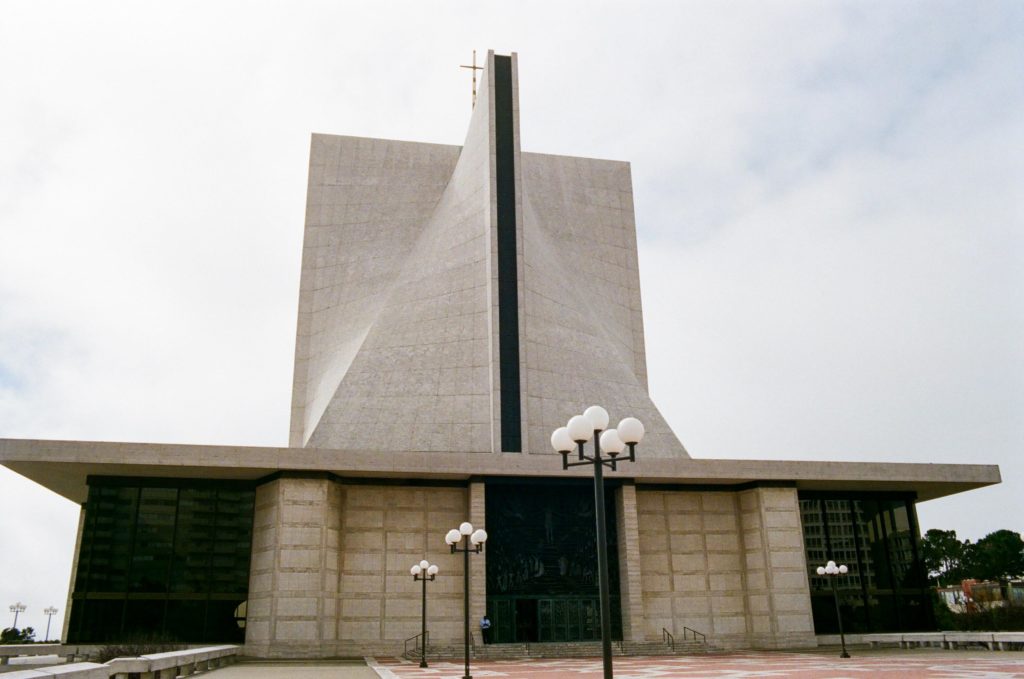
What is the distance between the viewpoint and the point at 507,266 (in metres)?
33.9

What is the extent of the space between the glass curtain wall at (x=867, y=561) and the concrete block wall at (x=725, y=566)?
2.17 m

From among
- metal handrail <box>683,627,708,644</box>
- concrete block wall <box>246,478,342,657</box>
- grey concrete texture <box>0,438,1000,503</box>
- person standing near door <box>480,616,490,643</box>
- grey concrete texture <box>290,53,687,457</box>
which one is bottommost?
metal handrail <box>683,627,708,644</box>

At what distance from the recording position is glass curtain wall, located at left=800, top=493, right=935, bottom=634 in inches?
1196

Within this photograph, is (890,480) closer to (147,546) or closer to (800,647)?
(800,647)

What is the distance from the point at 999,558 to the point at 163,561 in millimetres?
76111

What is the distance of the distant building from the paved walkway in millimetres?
2952

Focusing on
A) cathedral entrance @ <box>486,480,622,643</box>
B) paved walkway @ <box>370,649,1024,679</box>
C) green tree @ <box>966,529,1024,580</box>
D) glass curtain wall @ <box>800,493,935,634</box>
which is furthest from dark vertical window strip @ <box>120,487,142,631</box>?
green tree @ <box>966,529,1024,580</box>

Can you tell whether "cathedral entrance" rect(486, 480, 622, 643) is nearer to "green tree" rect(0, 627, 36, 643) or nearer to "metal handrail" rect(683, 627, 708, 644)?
"metal handrail" rect(683, 627, 708, 644)

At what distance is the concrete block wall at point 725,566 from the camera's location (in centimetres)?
2822

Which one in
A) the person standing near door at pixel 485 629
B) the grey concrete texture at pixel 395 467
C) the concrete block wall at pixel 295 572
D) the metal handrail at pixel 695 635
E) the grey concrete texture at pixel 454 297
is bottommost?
the metal handrail at pixel 695 635

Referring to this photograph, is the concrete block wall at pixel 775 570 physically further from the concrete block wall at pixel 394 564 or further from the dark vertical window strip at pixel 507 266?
the concrete block wall at pixel 394 564

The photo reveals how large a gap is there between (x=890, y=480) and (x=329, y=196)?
1113 inches

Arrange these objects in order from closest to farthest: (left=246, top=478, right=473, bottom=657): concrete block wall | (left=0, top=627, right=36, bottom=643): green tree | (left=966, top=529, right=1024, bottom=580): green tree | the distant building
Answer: (left=246, top=478, right=473, bottom=657): concrete block wall
the distant building
(left=0, top=627, right=36, bottom=643): green tree
(left=966, top=529, right=1024, bottom=580): green tree

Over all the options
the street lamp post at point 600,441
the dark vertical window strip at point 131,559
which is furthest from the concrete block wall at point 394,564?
the street lamp post at point 600,441
